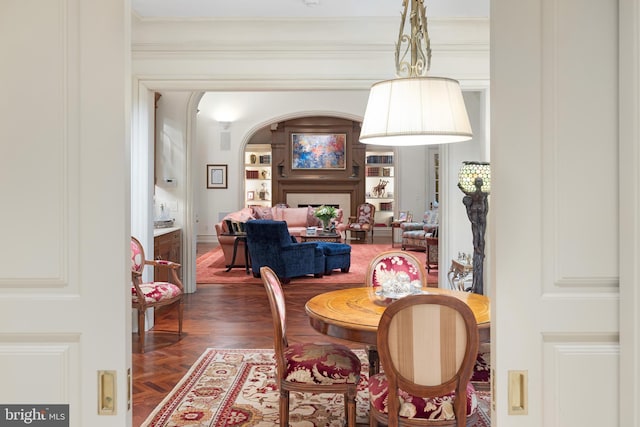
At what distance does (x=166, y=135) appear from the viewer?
6.63 m

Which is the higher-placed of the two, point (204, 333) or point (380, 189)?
point (380, 189)

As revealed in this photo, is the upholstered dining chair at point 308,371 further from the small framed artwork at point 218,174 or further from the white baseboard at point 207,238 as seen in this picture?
the white baseboard at point 207,238

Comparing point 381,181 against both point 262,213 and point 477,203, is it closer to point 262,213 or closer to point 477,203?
point 262,213

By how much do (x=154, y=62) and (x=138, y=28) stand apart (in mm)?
334

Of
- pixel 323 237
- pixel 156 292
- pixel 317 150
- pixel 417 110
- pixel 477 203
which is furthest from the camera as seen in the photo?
pixel 317 150

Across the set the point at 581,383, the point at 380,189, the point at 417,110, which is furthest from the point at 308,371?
the point at 380,189

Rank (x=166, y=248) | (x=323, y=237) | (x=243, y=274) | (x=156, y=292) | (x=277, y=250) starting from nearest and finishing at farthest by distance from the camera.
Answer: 1. (x=156, y=292)
2. (x=166, y=248)
3. (x=277, y=250)
4. (x=243, y=274)
5. (x=323, y=237)

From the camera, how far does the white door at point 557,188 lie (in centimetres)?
115

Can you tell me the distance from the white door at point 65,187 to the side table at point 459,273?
4131 millimetres

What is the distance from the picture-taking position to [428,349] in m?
2.01

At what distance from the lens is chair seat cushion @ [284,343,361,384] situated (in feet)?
8.32

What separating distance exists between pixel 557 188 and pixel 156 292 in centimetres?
401

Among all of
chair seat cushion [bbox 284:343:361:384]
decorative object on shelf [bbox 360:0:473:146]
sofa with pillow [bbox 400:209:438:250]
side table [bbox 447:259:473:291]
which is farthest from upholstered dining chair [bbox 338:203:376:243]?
decorative object on shelf [bbox 360:0:473:146]

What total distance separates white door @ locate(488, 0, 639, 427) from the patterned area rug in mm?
1986
